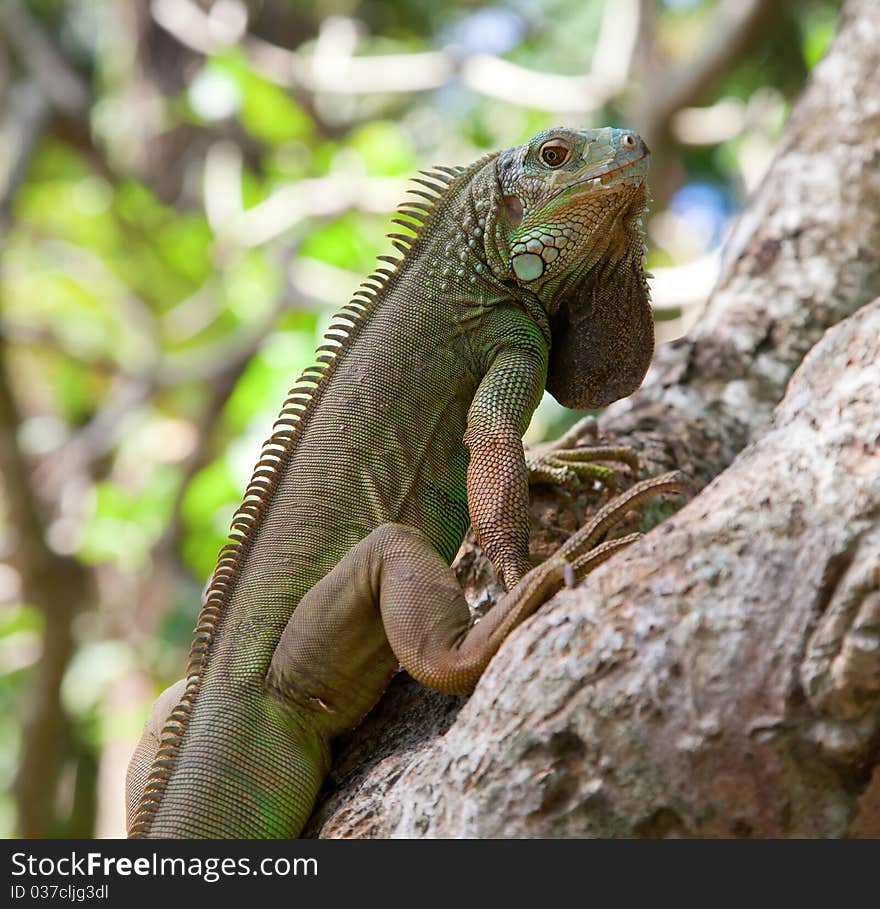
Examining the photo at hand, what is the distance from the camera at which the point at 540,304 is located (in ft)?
10.9

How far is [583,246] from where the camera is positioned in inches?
126

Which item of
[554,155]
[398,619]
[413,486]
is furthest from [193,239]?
[398,619]

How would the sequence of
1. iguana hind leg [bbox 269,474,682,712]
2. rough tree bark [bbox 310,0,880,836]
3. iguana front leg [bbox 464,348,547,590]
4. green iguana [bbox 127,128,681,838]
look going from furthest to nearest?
iguana front leg [bbox 464,348,547,590]
green iguana [bbox 127,128,681,838]
iguana hind leg [bbox 269,474,682,712]
rough tree bark [bbox 310,0,880,836]

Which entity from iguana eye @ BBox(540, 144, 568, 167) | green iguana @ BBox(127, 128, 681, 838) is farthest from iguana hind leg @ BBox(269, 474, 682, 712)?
iguana eye @ BBox(540, 144, 568, 167)

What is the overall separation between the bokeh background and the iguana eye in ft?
8.78

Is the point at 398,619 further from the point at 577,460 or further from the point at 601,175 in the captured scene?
the point at 601,175

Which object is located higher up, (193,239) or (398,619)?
(398,619)

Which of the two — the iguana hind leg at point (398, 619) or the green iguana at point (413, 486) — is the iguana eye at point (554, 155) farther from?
the iguana hind leg at point (398, 619)

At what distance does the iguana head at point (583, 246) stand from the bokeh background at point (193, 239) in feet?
7.84

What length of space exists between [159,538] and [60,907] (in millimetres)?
5403

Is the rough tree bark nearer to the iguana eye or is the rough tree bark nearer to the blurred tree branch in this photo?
the iguana eye

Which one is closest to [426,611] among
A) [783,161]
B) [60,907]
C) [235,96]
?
[60,907]

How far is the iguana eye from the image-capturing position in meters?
3.18

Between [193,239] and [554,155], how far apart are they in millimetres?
6363
